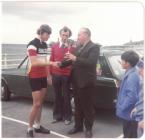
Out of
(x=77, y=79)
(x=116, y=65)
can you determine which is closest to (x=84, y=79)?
(x=77, y=79)

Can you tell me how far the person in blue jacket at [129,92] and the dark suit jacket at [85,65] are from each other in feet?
1.17

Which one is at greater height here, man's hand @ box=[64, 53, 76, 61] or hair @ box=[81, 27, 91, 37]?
hair @ box=[81, 27, 91, 37]

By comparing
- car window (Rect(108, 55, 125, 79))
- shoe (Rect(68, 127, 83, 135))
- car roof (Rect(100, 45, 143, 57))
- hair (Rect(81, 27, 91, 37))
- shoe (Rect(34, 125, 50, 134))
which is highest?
hair (Rect(81, 27, 91, 37))

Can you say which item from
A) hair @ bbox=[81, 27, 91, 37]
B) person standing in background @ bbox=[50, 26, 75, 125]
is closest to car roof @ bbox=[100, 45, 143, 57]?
hair @ bbox=[81, 27, 91, 37]

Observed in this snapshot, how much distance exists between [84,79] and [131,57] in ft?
1.88

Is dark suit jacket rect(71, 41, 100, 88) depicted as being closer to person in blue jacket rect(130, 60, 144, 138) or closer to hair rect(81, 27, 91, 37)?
hair rect(81, 27, 91, 37)

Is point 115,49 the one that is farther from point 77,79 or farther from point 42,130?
point 42,130

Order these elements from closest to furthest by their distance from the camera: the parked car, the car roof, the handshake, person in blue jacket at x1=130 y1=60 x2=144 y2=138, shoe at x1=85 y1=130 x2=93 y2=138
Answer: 1. person in blue jacket at x1=130 y1=60 x2=144 y2=138
2. the car roof
3. shoe at x1=85 y1=130 x2=93 y2=138
4. the handshake
5. the parked car

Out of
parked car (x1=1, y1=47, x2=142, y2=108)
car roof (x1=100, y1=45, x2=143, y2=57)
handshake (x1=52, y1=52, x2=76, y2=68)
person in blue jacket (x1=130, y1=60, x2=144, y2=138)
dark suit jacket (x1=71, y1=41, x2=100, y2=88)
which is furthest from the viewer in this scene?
parked car (x1=1, y1=47, x2=142, y2=108)

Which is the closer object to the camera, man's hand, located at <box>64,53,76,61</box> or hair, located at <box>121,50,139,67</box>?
hair, located at <box>121,50,139,67</box>

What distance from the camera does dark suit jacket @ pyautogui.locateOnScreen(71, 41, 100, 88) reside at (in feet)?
12.1

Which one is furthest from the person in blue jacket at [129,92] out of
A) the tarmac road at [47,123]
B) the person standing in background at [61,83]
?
the person standing in background at [61,83]

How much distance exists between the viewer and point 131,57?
3.35 metres

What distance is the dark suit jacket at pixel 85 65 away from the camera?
12.1ft
